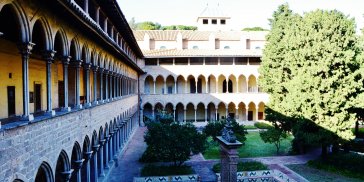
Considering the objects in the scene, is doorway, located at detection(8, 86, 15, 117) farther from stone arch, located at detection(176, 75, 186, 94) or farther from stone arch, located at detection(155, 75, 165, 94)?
stone arch, located at detection(176, 75, 186, 94)

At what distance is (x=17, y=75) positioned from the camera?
12.9 meters

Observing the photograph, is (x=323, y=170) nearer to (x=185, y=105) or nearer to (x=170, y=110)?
(x=185, y=105)

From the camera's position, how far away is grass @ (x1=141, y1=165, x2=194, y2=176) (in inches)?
733

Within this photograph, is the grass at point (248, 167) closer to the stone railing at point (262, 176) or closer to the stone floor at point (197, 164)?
the stone floor at point (197, 164)

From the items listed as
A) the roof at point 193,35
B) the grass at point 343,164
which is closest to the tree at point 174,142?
the grass at point 343,164

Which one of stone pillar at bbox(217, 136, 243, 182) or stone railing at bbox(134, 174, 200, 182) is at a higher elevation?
stone pillar at bbox(217, 136, 243, 182)

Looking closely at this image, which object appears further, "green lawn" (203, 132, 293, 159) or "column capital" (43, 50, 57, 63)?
"green lawn" (203, 132, 293, 159)

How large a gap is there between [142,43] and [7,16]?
117ft

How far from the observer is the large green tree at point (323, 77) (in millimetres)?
20328

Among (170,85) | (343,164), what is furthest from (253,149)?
(170,85)

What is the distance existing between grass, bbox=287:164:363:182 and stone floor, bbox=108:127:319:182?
20.6 inches

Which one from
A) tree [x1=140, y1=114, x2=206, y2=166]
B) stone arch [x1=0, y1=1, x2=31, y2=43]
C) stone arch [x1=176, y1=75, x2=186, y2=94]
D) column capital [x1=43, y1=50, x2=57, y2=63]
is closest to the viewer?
→ stone arch [x1=0, y1=1, x2=31, y2=43]

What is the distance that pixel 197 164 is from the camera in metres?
21.7

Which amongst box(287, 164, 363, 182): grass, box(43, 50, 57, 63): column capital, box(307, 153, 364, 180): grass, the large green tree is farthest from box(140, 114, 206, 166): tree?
box(43, 50, 57, 63): column capital
